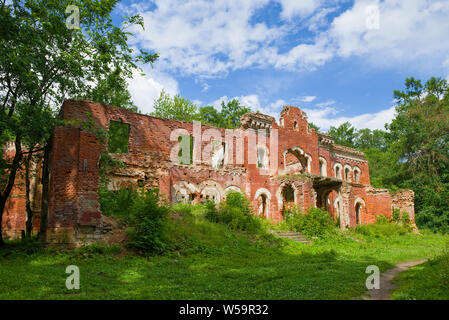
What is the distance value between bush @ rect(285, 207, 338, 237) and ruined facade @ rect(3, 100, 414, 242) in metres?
1.51

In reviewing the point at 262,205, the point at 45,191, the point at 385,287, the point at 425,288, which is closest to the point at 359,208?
the point at 262,205

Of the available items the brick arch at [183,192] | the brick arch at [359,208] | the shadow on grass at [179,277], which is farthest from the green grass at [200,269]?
the brick arch at [359,208]

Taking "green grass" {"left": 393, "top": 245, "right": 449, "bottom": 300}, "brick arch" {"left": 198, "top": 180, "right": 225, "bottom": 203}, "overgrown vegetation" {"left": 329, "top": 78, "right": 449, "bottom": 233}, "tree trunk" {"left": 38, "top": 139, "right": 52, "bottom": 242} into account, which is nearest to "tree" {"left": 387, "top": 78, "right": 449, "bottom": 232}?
"overgrown vegetation" {"left": 329, "top": 78, "right": 449, "bottom": 233}

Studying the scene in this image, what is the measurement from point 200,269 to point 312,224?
9245 millimetres

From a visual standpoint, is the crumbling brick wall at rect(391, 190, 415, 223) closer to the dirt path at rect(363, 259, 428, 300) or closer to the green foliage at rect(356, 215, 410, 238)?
the green foliage at rect(356, 215, 410, 238)

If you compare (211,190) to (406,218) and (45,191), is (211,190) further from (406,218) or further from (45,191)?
(406,218)

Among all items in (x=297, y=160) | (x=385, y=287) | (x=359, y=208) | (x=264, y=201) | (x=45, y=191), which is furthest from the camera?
(x=359, y=208)

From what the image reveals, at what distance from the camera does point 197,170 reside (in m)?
19.9

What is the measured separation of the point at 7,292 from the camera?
242 inches

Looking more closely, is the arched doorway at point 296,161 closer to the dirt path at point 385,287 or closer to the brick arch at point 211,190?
the brick arch at point 211,190

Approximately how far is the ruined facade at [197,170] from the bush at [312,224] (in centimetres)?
151

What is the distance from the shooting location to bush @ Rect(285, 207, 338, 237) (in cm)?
1705
